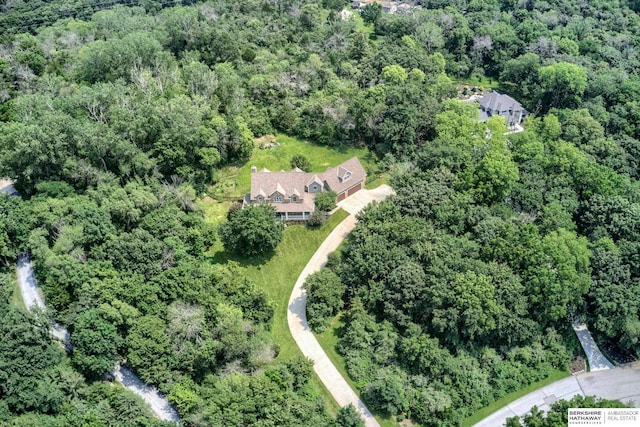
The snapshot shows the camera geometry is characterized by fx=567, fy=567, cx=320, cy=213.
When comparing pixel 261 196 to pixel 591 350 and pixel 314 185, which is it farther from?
pixel 591 350

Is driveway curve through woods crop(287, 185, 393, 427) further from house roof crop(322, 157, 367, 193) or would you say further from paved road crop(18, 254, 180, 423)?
paved road crop(18, 254, 180, 423)

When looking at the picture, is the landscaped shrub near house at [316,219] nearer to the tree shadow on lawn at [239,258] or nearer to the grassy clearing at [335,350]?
the tree shadow on lawn at [239,258]

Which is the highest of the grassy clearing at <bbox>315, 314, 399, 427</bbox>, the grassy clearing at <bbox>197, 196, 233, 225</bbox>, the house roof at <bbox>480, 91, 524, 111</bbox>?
the house roof at <bbox>480, 91, 524, 111</bbox>

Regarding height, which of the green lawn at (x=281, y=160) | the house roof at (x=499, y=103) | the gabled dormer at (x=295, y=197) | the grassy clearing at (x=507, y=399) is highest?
the house roof at (x=499, y=103)

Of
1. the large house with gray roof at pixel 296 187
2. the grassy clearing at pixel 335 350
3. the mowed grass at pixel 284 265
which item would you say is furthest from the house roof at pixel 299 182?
the grassy clearing at pixel 335 350

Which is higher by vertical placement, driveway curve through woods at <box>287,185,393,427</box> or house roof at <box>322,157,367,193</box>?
house roof at <box>322,157,367,193</box>

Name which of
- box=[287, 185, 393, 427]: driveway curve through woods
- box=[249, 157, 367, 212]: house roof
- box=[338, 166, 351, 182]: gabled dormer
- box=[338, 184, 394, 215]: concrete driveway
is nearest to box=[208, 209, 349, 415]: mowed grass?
box=[287, 185, 393, 427]: driveway curve through woods
